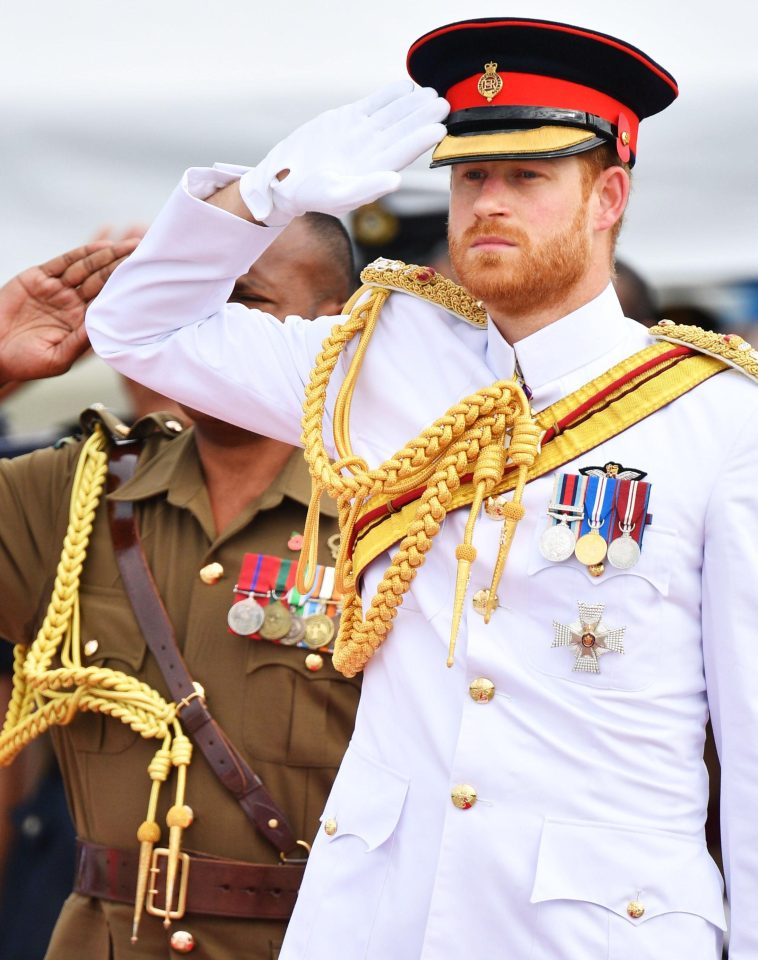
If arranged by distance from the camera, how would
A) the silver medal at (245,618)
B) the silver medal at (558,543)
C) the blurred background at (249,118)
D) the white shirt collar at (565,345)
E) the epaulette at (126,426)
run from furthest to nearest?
the blurred background at (249,118) → the epaulette at (126,426) → the silver medal at (245,618) → the white shirt collar at (565,345) → the silver medal at (558,543)

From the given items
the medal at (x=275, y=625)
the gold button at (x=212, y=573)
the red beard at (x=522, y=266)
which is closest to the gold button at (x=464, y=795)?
the red beard at (x=522, y=266)

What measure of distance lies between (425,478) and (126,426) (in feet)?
4.32

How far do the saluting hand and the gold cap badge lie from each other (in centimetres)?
113

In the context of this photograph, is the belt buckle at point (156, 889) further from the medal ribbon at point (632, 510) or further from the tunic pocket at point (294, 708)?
the medal ribbon at point (632, 510)

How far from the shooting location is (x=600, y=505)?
2.07 meters

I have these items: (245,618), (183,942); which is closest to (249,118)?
(245,618)

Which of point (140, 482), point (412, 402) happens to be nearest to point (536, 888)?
point (412, 402)

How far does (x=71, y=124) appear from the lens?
3857mm

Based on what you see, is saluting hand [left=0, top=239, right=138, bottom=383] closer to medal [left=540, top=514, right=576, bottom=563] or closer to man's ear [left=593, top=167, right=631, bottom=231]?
man's ear [left=593, top=167, right=631, bottom=231]

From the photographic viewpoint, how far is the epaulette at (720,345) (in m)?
2.14

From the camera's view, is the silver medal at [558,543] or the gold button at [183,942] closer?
the silver medal at [558,543]

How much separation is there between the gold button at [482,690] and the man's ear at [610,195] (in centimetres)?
71

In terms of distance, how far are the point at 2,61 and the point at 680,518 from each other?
2482mm

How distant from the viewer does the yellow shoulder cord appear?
2.92m
